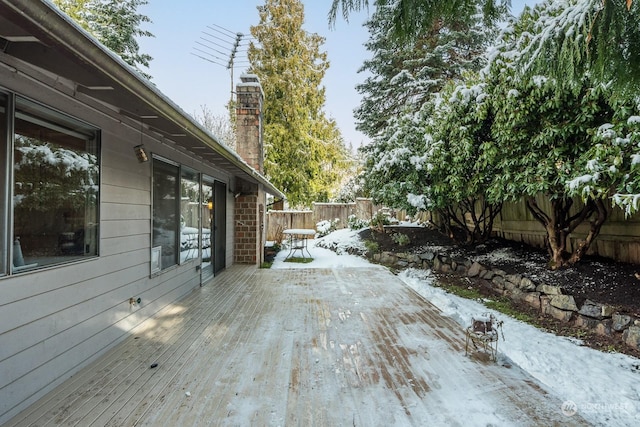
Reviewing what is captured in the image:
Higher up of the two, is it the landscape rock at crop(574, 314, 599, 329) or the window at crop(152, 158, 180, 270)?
the window at crop(152, 158, 180, 270)

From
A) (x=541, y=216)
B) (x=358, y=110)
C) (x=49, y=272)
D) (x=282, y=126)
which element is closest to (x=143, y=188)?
(x=49, y=272)

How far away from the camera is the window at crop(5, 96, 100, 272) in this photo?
203cm

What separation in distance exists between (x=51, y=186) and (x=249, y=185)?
19.2 ft

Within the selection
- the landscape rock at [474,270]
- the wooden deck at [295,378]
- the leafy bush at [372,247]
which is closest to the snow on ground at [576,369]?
the wooden deck at [295,378]

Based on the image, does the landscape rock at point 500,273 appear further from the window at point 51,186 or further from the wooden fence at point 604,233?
the window at point 51,186

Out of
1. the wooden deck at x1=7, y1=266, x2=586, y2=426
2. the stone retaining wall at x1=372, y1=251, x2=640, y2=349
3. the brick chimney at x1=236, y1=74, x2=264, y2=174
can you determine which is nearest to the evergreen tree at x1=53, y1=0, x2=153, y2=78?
the brick chimney at x1=236, y1=74, x2=264, y2=174

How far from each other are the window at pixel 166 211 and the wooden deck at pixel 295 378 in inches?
31.0

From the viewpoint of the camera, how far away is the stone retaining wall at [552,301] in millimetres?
3357

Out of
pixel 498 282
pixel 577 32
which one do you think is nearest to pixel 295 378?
pixel 577 32

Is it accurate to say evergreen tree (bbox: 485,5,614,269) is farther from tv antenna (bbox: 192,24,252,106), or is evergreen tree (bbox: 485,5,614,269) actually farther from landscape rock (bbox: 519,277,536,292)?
tv antenna (bbox: 192,24,252,106)

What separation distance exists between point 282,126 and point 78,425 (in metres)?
11.8

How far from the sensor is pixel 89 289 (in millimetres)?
2678

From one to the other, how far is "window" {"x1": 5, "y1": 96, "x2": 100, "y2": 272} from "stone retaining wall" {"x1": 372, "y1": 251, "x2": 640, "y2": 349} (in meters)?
5.16

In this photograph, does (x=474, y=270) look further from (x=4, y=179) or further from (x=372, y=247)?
(x=4, y=179)
